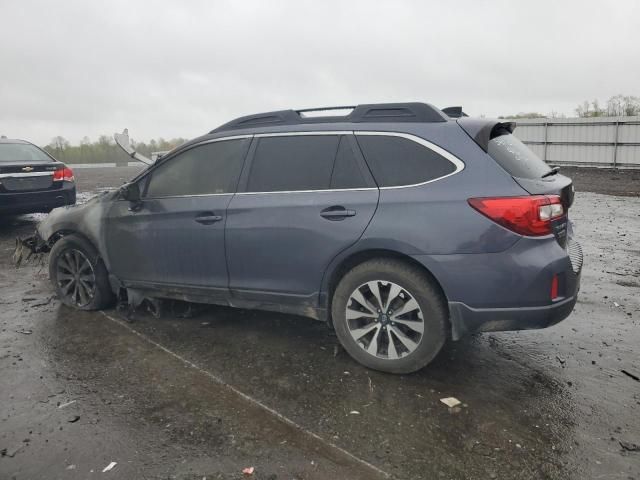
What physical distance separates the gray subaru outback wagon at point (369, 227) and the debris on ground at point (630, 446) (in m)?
0.75

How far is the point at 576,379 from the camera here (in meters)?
3.43

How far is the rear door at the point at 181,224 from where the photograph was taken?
4.06 metres

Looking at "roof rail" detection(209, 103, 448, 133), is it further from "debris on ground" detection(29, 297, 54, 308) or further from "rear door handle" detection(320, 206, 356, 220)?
"debris on ground" detection(29, 297, 54, 308)

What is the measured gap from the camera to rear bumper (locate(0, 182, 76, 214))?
8.33 meters

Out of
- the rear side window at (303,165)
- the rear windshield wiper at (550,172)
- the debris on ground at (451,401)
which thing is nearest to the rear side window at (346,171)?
the rear side window at (303,165)

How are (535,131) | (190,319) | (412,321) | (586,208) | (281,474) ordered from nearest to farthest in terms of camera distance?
(281,474) → (412,321) → (190,319) → (586,208) → (535,131)

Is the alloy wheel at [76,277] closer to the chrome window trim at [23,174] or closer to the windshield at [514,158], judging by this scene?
the windshield at [514,158]

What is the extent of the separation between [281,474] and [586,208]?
10540mm

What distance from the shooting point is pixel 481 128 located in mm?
3357

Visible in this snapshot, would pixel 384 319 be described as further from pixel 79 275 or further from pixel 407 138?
pixel 79 275

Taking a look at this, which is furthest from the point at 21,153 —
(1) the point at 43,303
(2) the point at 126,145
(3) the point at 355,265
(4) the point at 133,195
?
(3) the point at 355,265

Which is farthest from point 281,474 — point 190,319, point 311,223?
point 190,319

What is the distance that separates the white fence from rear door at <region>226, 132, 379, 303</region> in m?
16.6

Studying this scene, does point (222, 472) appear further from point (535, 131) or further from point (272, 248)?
point (535, 131)
